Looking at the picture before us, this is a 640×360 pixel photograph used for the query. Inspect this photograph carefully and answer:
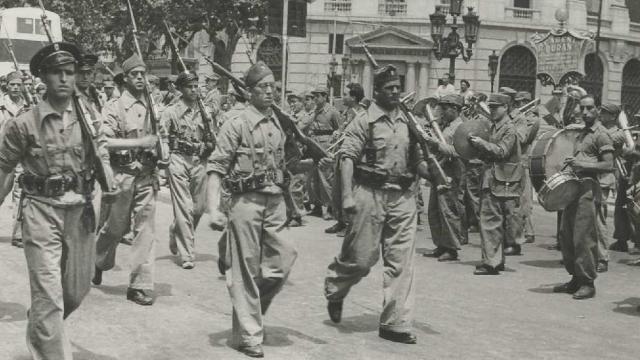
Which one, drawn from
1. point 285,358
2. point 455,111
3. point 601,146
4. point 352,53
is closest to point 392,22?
point 352,53

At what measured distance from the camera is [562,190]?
32.0ft

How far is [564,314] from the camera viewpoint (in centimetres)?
901

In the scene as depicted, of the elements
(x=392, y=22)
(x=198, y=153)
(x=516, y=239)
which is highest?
(x=392, y=22)

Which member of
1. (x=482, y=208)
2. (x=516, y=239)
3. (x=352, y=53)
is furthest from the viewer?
(x=352, y=53)

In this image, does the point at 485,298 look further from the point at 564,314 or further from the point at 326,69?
the point at 326,69

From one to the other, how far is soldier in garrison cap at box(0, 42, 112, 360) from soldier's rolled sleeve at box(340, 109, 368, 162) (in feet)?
7.77

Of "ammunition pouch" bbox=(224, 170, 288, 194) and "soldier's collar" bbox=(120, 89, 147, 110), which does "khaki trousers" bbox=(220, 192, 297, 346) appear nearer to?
"ammunition pouch" bbox=(224, 170, 288, 194)

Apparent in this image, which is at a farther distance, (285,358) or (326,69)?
(326,69)

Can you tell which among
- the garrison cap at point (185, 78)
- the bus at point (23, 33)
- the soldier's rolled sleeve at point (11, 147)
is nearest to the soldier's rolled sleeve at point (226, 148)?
the soldier's rolled sleeve at point (11, 147)

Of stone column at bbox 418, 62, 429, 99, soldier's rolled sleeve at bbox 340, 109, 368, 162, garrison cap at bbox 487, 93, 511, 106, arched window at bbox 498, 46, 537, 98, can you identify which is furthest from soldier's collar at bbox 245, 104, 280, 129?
arched window at bbox 498, 46, 537, 98

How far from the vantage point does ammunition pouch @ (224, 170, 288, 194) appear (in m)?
7.13

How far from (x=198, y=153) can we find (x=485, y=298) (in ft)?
12.8

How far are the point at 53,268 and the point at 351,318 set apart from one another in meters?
3.21

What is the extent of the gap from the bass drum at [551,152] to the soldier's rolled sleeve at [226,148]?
4318 mm
